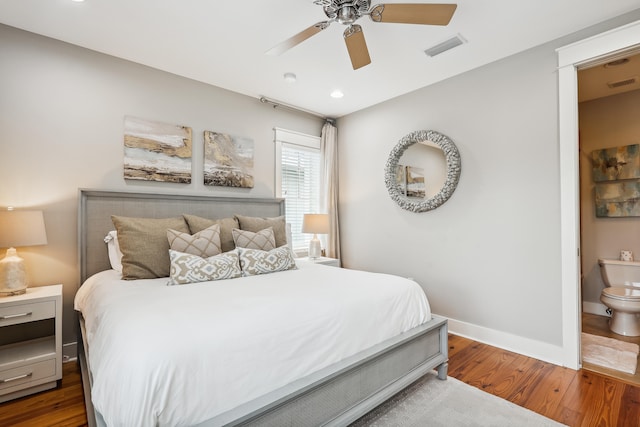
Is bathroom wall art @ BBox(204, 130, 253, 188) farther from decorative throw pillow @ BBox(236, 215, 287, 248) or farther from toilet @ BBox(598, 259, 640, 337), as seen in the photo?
toilet @ BBox(598, 259, 640, 337)

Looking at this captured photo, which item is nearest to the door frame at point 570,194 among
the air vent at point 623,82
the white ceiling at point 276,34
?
the white ceiling at point 276,34

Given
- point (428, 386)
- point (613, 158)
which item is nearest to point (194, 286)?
point (428, 386)

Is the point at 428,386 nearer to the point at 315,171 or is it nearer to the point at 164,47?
the point at 315,171

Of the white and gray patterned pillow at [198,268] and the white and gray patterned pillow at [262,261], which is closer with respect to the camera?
the white and gray patterned pillow at [198,268]

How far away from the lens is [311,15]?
2258 mm

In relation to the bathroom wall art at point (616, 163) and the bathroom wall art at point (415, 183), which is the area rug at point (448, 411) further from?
the bathroom wall art at point (616, 163)

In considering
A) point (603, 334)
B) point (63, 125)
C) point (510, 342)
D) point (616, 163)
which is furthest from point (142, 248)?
point (616, 163)

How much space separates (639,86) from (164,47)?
4949 millimetres

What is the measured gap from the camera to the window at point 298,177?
13.2 feet

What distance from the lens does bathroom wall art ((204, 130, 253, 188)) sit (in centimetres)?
335

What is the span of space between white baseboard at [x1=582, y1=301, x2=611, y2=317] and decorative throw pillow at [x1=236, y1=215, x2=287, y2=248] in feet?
12.6

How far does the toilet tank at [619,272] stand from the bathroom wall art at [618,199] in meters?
0.57

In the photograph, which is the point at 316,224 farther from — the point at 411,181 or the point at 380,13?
the point at 380,13

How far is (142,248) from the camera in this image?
7.64ft
